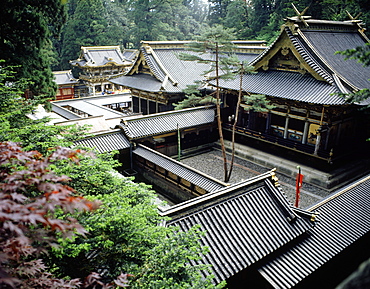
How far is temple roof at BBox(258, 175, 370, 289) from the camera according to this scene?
305 inches

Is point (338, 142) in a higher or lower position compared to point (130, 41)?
lower

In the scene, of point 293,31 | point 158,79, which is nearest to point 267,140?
point 293,31

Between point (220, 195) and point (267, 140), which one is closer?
point (220, 195)

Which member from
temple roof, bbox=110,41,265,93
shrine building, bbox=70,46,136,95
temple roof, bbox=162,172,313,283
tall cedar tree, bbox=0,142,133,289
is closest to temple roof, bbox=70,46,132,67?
shrine building, bbox=70,46,136,95

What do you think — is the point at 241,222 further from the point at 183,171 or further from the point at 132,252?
the point at 183,171

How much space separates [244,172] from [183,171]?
200 inches

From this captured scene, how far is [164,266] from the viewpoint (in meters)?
4.85

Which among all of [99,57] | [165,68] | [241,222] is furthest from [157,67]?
[99,57]

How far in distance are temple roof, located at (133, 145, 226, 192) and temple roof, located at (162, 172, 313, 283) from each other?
9.77ft

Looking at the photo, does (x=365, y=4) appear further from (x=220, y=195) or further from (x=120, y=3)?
(x=120, y=3)

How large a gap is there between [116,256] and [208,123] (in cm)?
1511

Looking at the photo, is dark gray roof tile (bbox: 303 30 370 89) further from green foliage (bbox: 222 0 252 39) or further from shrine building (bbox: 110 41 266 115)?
green foliage (bbox: 222 0 252 39)

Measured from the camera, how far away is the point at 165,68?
23438 mm

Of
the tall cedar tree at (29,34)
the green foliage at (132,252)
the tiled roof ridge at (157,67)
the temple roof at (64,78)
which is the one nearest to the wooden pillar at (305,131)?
the tiled roof ridge at (157,67)
